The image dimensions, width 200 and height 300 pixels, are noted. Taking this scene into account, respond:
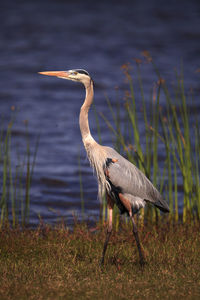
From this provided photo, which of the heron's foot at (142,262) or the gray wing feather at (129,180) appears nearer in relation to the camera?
the heron's foot at (142,262)

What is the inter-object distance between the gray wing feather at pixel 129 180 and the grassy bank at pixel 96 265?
1.89 feet

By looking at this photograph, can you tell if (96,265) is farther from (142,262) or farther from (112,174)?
(112,174)

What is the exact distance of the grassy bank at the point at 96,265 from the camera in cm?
448

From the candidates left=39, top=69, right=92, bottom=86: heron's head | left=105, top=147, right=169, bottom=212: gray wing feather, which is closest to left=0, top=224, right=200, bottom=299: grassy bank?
left=105, top=147, right=169, bottom=212: gray wing feather

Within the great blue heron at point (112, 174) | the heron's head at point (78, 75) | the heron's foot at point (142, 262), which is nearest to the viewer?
the heron's foot at point (142, 262)

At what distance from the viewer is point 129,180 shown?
19.1ft

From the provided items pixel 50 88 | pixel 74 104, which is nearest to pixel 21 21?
pixel 50 88

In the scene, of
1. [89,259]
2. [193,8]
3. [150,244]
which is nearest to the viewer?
[89,259]

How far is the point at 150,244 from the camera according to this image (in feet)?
20.5

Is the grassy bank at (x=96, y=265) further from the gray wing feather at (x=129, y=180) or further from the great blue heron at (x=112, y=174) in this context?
the gray wing feather at (x=129, y=180)

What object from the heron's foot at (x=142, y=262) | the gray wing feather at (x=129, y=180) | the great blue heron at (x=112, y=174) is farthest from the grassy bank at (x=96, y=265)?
the gray wing feather at (x=129, y=180)

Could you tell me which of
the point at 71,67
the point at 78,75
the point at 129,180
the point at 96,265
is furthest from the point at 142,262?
the point at 71,67

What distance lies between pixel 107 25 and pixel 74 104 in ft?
23.0

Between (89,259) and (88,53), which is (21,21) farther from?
(89,259)
